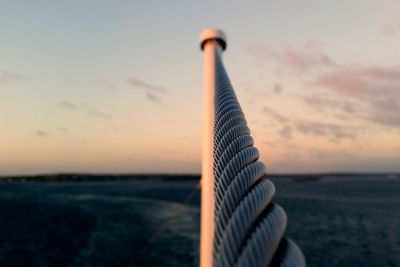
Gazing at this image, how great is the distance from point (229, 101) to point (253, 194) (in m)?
1.46

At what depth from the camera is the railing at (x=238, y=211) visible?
1822 mm

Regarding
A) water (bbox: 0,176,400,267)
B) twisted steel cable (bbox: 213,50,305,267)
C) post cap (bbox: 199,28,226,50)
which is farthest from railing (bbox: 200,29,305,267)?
water (bbox: 0,176,400,267)

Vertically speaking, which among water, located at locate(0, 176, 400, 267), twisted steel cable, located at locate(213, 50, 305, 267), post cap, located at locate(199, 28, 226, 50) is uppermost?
post cap, located at locate(199, 28, 226, 50)

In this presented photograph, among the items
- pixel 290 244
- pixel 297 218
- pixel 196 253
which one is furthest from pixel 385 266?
pixel 290 244

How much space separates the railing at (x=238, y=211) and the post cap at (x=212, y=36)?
2750 mm

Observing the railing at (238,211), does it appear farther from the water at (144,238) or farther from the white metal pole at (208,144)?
the water at (144,238)

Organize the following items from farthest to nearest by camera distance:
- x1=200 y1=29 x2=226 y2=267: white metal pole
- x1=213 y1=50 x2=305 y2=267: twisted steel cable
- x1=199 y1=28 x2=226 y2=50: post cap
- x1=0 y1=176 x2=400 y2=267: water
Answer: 1. x1=0 y1=176 x2=400 y2=267: water
2. x1=199 y1=28 x2=226 y2=50: post cap
3. x1=200 y1=29 x2=226 y2=267: white metal pole
4. x1=213 y1=50 x2=305 y2=267: twisted steel cable

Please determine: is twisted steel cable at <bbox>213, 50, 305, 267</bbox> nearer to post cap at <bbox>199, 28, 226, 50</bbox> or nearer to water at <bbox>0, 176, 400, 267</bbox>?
post cap at <bbox>199, 28, 226, 50</bbox>

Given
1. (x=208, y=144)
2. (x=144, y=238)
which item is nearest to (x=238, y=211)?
(x=208, y=144)

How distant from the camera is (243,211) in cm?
203

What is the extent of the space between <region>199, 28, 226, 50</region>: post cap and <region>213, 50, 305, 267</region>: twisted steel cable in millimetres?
2978

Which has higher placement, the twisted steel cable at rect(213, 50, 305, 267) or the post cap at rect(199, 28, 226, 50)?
the post cap at rect(199, 28, 226, 50)

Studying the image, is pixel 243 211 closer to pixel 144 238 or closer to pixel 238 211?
pixel 238 211

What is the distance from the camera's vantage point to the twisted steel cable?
1806 millimetres
